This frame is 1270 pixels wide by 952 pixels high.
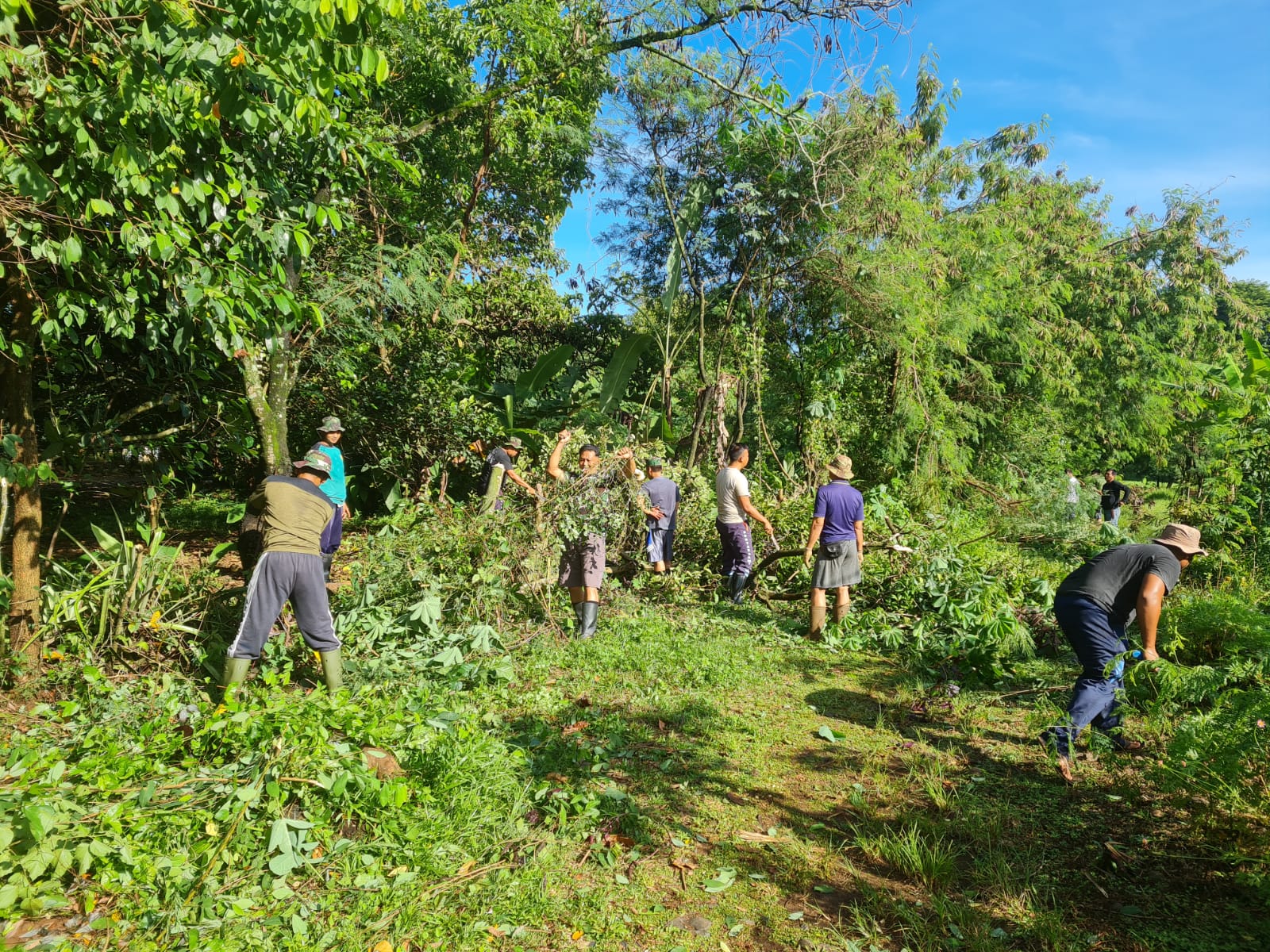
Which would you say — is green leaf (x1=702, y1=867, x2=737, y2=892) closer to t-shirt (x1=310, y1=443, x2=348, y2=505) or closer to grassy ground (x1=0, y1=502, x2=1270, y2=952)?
grassy ground (x1=0, y1=502, x2=1270, y2=952)

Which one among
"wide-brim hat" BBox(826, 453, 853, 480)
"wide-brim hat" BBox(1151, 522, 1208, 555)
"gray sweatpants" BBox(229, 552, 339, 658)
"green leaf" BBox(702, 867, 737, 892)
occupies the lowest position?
"green leaf" BBox(702, 867, 737, 892)

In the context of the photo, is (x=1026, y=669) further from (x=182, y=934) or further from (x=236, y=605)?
(x=236, y=605)

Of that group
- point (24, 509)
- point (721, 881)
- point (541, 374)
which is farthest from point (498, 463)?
point (721, 881)

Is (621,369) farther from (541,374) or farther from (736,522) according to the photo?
(736,522)

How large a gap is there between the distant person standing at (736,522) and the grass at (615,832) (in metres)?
3.28

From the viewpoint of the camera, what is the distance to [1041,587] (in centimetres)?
743

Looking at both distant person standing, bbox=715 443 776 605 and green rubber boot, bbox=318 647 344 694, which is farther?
distant person standing, bbox=715 443 776 605

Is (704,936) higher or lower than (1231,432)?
lower

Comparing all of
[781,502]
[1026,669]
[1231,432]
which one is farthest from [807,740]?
[1231,432]

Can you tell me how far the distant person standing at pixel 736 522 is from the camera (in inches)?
328

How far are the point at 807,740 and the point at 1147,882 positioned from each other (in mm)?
1984

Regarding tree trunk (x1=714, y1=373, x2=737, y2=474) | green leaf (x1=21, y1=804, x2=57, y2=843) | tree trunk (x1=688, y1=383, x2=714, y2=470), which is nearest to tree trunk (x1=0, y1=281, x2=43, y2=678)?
green leaf (x1=21, y1=804, x2=57, y2=843)

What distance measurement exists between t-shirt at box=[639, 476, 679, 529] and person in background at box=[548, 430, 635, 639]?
46.4 inches

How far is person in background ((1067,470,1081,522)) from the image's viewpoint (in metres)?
12.7
